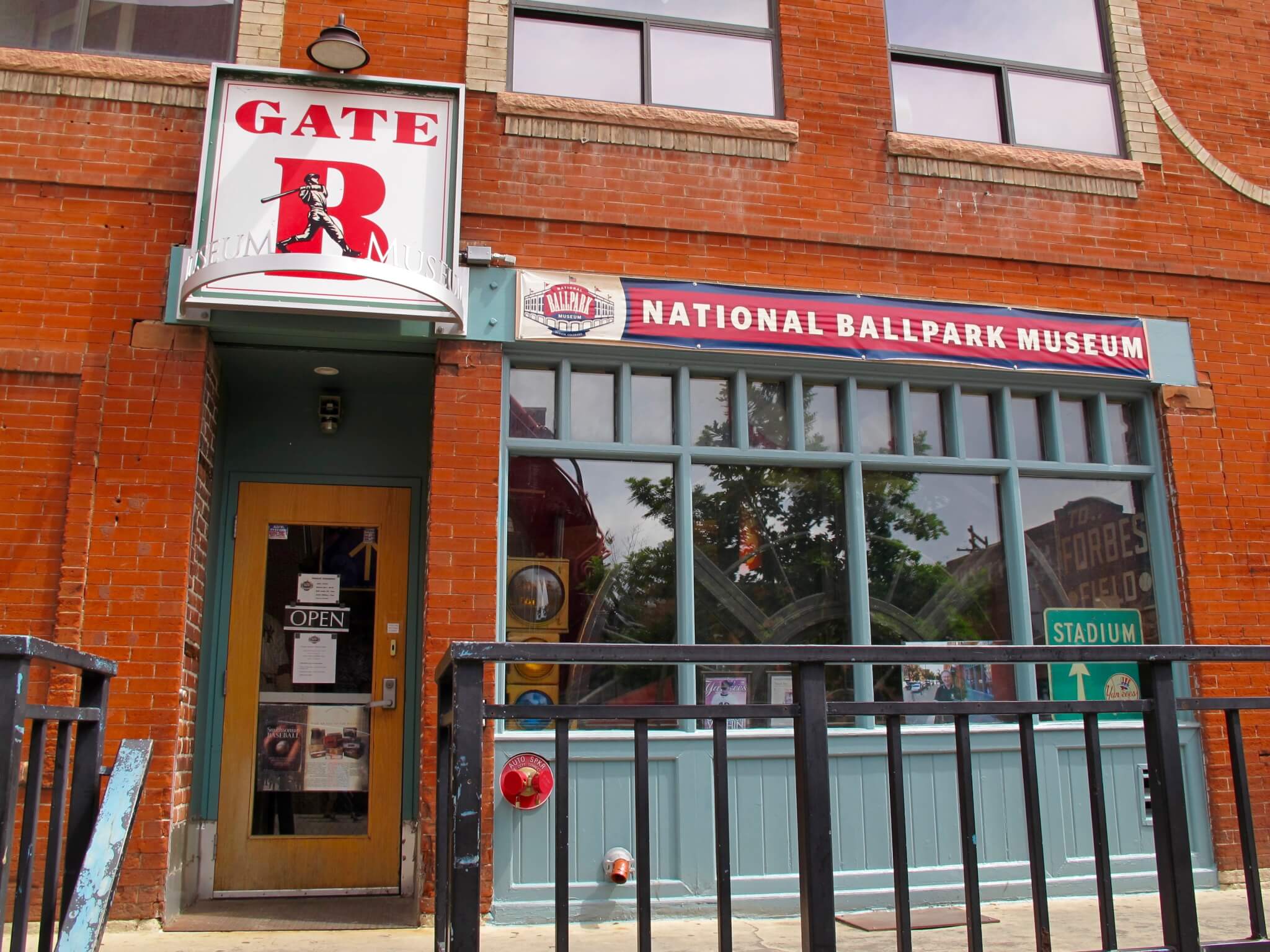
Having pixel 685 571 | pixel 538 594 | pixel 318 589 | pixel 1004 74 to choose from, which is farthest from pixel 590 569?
pixel 1004 74

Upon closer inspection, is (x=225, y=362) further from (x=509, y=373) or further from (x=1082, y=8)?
(x=1082, y=8)

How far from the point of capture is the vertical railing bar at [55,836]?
2895 millimetres

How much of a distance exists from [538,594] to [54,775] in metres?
3.19

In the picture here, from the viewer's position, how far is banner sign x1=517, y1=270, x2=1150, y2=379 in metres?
6.23

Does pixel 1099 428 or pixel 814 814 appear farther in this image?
pixel 1099 428

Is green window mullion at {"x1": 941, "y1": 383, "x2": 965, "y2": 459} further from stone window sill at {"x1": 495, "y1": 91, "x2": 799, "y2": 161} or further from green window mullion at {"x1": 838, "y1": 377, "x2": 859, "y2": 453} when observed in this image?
stone window sill at {"x1": 495, "y1": 91, "x2": 799, "y2": 161}

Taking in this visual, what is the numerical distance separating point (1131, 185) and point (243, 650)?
6.54 meters

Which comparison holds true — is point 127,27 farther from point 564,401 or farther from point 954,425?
point 954,425

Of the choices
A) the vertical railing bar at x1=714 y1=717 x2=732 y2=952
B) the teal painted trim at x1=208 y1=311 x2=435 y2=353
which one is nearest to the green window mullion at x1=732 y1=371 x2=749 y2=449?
the teal painted trim at x1=208 y1=311 x2=435 y2=353

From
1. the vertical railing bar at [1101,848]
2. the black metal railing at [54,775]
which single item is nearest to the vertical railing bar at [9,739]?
the black metal railing at [54,775]

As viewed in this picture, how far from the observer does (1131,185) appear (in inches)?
285

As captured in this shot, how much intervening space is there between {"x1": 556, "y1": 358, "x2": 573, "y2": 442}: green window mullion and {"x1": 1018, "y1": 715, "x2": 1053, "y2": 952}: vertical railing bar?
3585 millimetres

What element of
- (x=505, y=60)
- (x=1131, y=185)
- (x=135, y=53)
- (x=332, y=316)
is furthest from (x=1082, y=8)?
(x=135, y=53)

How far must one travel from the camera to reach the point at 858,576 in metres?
6.38
